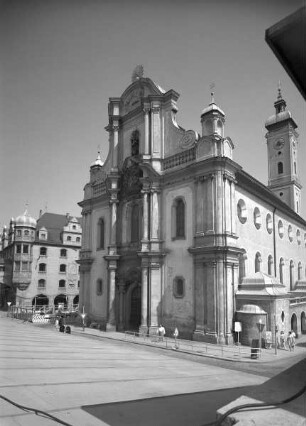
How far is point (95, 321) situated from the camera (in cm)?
3431

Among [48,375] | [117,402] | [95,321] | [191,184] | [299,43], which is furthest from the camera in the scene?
[95,321]

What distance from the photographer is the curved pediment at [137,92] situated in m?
31.5

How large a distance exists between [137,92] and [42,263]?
113ft

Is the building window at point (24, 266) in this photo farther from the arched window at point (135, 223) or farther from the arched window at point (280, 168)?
the arched window at point (280, 168)

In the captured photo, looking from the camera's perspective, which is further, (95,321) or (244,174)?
(95,321)

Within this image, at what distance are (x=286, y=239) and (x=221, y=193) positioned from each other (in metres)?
18.2

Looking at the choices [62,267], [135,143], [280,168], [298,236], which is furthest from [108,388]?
[280,168]

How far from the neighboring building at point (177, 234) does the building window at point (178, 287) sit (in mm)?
81

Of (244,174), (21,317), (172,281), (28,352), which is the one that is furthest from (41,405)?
(21,317)

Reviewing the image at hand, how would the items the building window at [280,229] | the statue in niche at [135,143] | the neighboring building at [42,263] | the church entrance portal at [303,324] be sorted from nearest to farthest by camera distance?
the church entrance portal at [303,324], the statue in niche at [135,143], the building window at [280,229], the neighboring building at [42,263]

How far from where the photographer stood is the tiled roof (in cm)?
5931

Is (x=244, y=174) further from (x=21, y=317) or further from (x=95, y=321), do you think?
(x=21, y=317)

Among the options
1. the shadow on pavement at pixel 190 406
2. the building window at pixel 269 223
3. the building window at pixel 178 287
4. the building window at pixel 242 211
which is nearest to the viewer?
the shadow on pavement at pixel 190 406

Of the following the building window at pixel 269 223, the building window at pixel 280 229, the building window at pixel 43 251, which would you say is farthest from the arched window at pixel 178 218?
the building window at pixel 43 251
